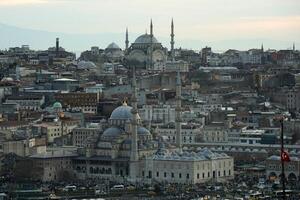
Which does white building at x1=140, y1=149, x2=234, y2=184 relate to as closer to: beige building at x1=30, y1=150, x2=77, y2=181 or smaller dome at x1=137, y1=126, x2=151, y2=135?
smaller dome at x1=137, y1=126, x2=151, y2=135

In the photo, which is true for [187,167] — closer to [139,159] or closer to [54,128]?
[139,159]

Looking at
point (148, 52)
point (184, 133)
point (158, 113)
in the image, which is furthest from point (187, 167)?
point (148, 52)

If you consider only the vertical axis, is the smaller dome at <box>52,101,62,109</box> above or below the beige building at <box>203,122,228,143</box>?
above

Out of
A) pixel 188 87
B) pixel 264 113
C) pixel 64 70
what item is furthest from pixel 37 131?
pixel 64 70

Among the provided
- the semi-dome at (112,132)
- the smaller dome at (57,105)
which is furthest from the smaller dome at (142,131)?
the smaller dome at (57,105)

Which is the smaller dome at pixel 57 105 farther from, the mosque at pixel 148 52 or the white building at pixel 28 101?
the mosque at pixel 148 52

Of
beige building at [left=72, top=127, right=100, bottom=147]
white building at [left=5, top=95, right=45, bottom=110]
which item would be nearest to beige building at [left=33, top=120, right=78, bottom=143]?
beige building at [left=72, top=127, right=100, bottom=147]
